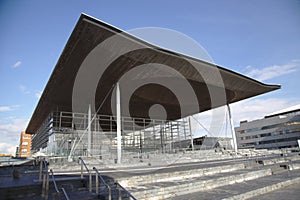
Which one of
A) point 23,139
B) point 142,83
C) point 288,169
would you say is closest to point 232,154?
point 288,169

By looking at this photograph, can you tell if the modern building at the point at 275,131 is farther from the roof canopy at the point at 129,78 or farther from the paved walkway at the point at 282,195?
the paved walkway at the point at 282,195

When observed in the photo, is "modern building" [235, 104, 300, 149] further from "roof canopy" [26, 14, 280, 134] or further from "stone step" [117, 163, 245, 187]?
"stone step" [117, 163, 245, 187]

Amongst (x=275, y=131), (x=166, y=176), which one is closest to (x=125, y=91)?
(x=166, y=176)

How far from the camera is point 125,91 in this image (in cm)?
2136

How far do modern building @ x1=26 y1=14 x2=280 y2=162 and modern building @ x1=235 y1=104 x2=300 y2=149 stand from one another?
38849 mm

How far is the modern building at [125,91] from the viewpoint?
43.7 feet

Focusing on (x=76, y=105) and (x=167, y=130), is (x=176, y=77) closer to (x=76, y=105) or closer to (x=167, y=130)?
(x=76, y=105)

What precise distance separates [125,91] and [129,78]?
141 inches

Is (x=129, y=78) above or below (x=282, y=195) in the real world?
above

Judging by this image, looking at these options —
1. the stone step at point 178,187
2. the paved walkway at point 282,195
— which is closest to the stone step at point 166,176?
the stone step at point 178,187

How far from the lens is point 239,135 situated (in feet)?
247

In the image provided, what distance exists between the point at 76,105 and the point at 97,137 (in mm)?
5371

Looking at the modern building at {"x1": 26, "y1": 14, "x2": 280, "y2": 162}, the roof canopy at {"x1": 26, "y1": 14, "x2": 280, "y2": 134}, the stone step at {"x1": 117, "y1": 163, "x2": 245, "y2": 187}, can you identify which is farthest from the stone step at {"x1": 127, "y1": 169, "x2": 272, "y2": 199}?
the roof canopy at {"x1": 26, "y1": 14, "x2": 280, "y2": 134}

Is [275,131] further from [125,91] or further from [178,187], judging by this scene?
[178,187]
